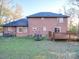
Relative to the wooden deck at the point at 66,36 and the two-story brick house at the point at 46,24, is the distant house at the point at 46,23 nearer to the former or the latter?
the two-story brick house at the point at 46,24

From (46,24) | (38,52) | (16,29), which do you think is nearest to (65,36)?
(46,24)

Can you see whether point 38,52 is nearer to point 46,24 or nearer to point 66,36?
point 66,36

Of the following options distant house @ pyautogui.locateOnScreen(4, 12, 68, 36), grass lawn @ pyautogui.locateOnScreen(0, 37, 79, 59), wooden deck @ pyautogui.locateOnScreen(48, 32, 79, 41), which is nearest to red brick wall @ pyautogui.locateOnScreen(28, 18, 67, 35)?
distant house @ pyautogui.locateOnScreen(4, 12, 68, 36)

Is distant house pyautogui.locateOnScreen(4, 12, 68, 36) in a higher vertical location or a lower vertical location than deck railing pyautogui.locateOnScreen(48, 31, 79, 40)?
higher

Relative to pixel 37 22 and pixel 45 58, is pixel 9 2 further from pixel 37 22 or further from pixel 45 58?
pixel 45 58

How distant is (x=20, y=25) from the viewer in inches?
1298

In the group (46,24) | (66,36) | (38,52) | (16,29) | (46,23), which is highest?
(46,23)

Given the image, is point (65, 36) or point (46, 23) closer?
point (65, 36)

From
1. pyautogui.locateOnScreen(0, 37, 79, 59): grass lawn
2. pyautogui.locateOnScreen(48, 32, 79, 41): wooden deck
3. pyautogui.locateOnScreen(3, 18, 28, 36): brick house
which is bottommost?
pyautogui.locateOnScreen(0, 37, 79, 59): grass lawn

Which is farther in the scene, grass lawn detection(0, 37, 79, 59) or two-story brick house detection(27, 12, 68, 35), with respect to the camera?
two-story brick house detection(27, 12, 68, 35)

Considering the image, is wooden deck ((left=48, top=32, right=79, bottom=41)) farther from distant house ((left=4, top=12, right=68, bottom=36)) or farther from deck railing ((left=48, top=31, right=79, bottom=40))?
distant house ((left=4, top=12, right=68, bottom=36))

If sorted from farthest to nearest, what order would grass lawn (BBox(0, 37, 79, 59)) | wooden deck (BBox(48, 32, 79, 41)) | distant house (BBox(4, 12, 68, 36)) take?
1. distant house (BBox(4, 12, 68, 36))
2. wooden deck (BBox(48, 32, 79, 41))
3. grass lawn (BBox(0, 37, 79, 59))

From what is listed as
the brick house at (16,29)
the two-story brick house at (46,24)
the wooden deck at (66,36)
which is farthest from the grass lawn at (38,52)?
the brick house at (16,29)

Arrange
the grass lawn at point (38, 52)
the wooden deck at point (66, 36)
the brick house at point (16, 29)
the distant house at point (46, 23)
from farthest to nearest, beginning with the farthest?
the brick house at point (16, 29), the distant house at point (46, 23), the wooden deck at point (66, 36), the grass lawn at point (38, 52)
